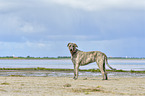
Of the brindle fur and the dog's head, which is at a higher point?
the dog's head

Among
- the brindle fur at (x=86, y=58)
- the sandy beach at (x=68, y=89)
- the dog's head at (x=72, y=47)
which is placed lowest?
the sandy beach at (x=68, y=89)

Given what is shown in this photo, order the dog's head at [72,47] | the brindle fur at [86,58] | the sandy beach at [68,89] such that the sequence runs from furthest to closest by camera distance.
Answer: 1. the dog's head at [72,47]
2. the brindle fur at [86,58]
3. the sandy beach at [68,89]

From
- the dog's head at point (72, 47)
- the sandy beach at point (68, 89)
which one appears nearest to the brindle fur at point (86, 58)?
the dog's head at point (72, 47)

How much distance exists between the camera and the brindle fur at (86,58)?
20.6 meters

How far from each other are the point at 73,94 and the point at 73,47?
9209 mm

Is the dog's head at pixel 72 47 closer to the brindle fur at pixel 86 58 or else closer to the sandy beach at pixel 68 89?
the brindle fur at pixel 86 58

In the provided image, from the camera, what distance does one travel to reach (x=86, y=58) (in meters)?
21.0

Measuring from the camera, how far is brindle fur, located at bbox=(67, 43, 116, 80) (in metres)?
20.6

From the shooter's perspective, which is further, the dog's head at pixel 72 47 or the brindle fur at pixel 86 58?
the dog's head at pixel 72 47

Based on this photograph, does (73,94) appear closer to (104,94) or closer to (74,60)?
(104,94)

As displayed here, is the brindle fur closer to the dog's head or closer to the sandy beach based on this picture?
the dog's head

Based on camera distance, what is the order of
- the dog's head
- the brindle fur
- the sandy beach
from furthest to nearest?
1. the dog's head
2. the brindle fur
3. the sandy beach

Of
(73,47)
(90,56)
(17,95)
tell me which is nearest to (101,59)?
(90,56)

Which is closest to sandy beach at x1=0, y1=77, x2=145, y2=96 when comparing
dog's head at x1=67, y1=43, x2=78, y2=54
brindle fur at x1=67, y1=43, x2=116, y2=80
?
brindle fur at x1=67, y1=43, x2=116, y2=80
